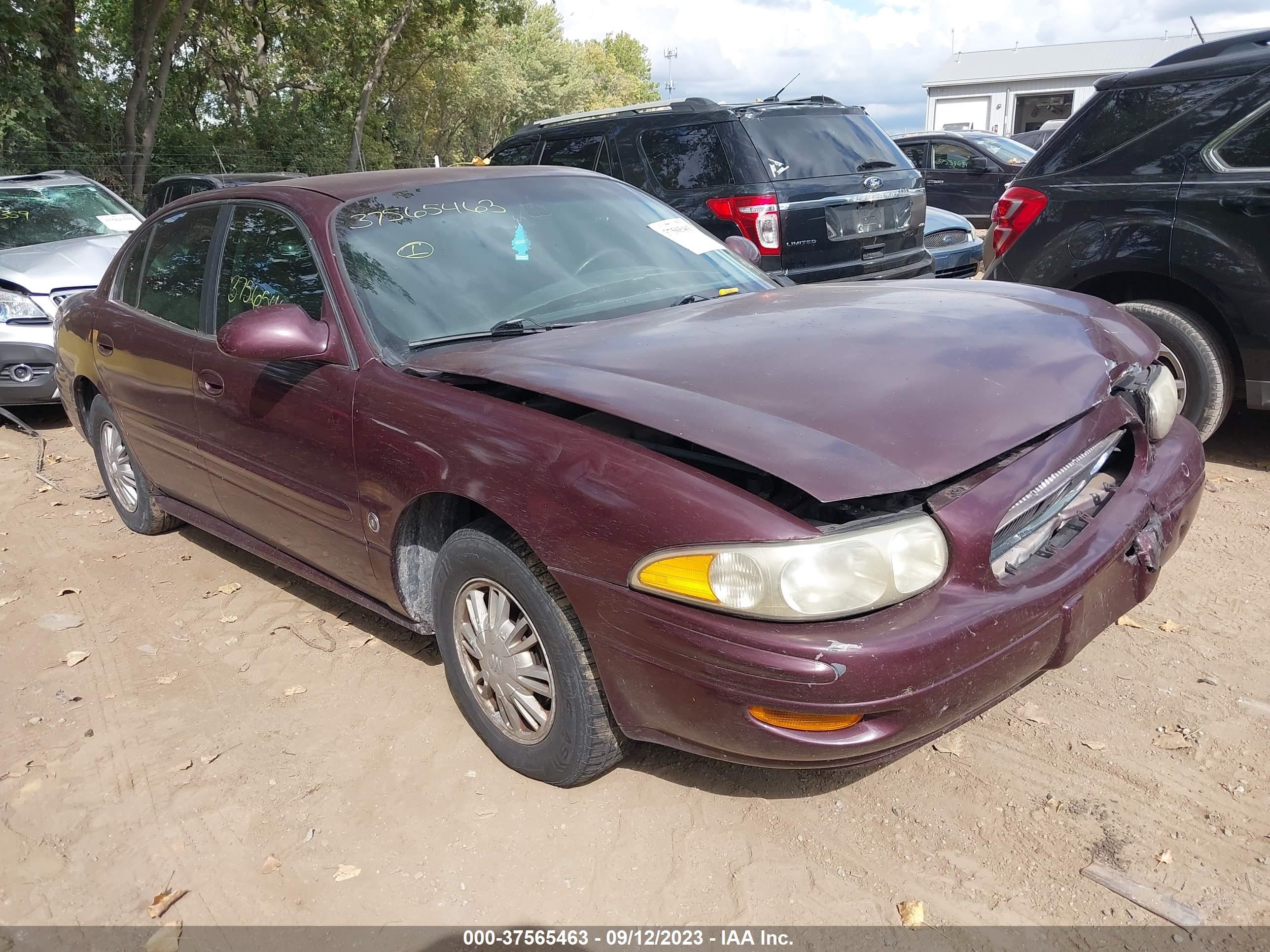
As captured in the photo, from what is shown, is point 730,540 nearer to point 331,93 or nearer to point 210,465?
point 210,465

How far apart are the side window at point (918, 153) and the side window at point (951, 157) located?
0.47 ft

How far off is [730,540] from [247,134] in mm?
25478

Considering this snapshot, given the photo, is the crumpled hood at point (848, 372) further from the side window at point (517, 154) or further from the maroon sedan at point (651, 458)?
the side window at point (517, 154)

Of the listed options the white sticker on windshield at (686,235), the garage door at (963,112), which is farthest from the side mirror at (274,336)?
the garage door at (963,112)

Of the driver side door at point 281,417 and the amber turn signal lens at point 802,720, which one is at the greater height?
the driver side door at point 281,417

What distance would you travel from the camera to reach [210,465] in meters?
3.99

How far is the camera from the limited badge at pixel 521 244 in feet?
11.7

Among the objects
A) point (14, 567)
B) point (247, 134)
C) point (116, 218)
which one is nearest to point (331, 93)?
point (247, 134)

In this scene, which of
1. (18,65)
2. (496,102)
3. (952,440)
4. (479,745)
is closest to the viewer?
(952,440)

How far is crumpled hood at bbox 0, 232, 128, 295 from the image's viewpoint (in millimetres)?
7660

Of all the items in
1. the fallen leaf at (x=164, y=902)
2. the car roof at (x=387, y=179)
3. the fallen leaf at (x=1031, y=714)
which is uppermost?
the car roof at (x=387, y=179)

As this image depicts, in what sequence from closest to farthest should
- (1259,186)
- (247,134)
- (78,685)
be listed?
1. (78,685)
2. (1259,186)
3. (247,134)

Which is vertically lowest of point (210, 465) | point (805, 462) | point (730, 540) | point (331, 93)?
point (210, 465)

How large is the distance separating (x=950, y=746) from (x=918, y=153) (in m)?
13.4
